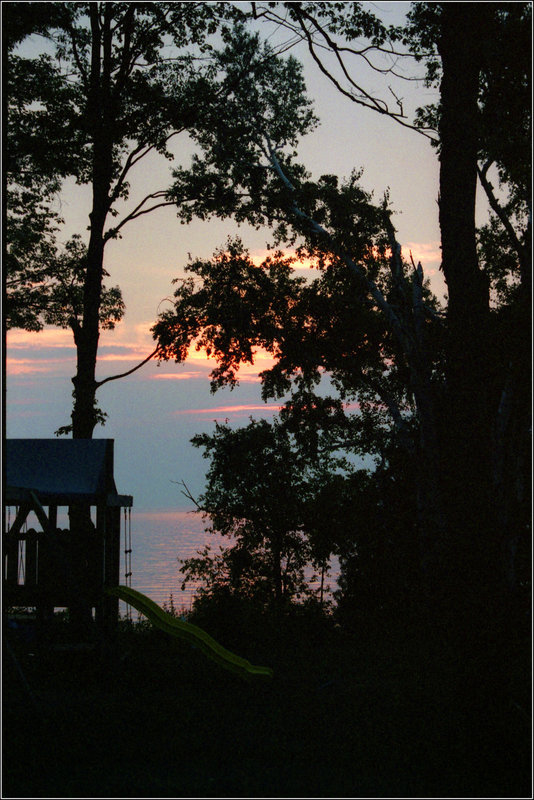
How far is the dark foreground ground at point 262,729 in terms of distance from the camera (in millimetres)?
6332

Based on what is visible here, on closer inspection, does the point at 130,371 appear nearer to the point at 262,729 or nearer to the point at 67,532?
the point at 67,532

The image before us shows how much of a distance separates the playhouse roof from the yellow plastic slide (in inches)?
69.3

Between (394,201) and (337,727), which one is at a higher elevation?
(394,201)

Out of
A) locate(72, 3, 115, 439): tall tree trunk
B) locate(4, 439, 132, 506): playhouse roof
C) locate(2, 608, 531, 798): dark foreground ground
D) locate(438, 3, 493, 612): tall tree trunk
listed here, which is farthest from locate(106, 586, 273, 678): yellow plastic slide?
locate(72, 3, 115, 439): tall tree trunk

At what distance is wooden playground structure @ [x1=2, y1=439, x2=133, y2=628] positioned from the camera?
41.0 ft

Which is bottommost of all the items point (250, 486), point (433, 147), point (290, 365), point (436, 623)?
point (436, 623)

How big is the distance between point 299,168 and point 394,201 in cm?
293

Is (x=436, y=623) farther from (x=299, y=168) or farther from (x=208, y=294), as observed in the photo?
(x=299, y=168)

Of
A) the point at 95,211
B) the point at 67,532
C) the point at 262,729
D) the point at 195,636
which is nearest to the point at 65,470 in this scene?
the point at 67,532

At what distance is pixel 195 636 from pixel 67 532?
3.15m

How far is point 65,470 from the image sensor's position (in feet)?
43.5

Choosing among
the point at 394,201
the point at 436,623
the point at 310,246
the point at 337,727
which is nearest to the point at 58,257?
the point at 310,246

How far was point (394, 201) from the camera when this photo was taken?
851 inches

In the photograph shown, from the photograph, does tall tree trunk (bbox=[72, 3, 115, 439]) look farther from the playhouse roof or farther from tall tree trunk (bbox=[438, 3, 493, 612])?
tall tree trunk (bbox=[438, 3, 493, 612])
